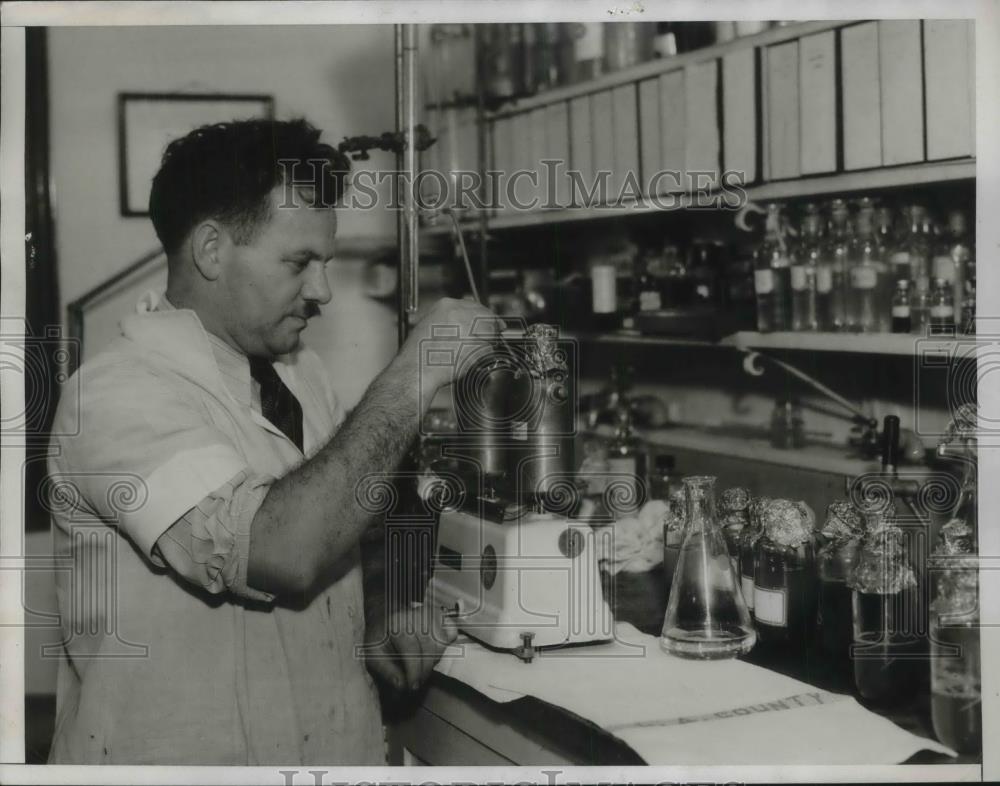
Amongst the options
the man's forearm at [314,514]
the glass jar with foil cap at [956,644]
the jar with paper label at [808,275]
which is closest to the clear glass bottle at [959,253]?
the jar with paper label at [808,275]

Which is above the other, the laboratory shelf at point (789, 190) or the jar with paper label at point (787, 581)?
the laboratory shelf at point (789, 190)

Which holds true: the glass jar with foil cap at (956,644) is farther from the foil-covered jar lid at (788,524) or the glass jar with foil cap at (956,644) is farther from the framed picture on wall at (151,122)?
the framed picture on wall at (151,122)

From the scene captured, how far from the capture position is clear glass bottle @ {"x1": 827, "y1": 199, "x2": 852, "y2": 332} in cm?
196

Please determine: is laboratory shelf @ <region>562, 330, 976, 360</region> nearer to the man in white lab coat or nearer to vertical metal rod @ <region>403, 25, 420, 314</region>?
vertical metal rod @ <region>403, 25, 420, 314</region>

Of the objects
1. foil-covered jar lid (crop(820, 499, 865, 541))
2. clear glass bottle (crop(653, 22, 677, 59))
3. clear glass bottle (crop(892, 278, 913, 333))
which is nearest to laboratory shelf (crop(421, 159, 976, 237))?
clear glass bottle (crop(892, 278, 913, 333))

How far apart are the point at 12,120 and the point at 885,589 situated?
1.41 meters

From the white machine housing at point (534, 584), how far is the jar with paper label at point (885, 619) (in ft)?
1.15

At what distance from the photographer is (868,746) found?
122cm

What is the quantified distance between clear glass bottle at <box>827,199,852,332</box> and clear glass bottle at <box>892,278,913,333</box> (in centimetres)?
12

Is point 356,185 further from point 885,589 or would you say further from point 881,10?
point 885,589

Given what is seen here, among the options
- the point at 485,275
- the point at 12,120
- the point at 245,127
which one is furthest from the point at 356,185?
the point at 12,120

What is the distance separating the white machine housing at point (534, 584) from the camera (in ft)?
4.82

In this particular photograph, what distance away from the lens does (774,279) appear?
2.05 meters

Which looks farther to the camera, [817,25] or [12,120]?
[817,25]
